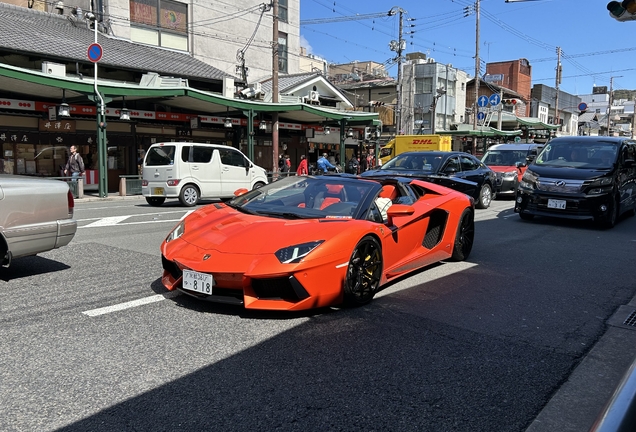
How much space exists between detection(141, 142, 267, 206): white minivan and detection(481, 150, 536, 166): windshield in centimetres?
887

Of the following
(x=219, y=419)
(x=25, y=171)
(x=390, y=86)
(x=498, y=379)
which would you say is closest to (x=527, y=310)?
(x=498, y=379)

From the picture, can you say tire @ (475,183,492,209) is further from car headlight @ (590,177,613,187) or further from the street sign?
the street sign

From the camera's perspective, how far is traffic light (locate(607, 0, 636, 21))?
24.1ft

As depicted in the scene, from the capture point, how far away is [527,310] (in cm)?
498

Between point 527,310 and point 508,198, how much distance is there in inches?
541

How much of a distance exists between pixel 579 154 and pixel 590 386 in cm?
934

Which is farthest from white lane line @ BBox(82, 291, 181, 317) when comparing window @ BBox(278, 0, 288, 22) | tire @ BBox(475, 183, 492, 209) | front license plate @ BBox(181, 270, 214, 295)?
window @ BBox(278, 0, 288, 22)

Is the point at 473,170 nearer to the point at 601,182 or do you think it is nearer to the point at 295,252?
the point at 601,182

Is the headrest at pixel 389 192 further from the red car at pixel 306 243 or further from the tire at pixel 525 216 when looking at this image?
the tire at pixel 525 216

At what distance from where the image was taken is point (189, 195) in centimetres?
1469

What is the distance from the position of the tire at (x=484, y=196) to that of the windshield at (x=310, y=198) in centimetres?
915

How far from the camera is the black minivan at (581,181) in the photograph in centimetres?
1036

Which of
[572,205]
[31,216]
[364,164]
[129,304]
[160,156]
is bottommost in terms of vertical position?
[129,304]

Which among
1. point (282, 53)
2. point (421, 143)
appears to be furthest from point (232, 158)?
point (282, 53)
